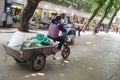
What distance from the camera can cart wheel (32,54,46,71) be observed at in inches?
296

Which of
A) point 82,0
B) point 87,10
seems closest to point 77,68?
point 82,0

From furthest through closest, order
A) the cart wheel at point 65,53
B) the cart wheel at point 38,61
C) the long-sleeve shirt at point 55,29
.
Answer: the cart wheel at point 65,53, the long-sleeve shirt at point 55,29, the cart wheel at point 38,61

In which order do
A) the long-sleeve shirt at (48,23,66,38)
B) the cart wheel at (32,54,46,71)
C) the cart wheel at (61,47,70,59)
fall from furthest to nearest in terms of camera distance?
the cart wheel at (61,47,70,59), the long-sleeve shirt at (48,23,66,38), the cart wheel at (32,54,46,71)

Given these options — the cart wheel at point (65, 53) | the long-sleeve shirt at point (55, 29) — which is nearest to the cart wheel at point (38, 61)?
the long-sleeve shirt at point (55, 29)

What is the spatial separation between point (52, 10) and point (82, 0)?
1185 centimetres

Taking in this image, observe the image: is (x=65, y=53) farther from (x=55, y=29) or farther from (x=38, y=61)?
(x=38, y=61)

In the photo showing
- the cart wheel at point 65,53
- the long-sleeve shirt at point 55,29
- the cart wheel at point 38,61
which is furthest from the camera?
the cart wheel at point 65,53

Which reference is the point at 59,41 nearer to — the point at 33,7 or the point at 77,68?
the point at 77,68

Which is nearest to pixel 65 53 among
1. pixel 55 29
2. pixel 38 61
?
pixel 55 29

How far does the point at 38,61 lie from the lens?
7.67 metres

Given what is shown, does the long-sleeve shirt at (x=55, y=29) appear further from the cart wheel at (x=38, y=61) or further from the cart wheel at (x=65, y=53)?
the cart wheel at (x=38, y=61)

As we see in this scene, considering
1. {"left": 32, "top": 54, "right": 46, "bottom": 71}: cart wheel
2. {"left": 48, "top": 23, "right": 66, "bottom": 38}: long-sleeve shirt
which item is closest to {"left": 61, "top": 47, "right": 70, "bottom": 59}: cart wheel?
{"left": 48, "top": 23, "right": 66, "bottom": 38}: long-sleeve shirt

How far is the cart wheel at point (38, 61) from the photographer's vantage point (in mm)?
7527

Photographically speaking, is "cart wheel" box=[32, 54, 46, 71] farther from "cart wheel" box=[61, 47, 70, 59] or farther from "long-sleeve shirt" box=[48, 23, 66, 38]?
"cart wheel" box=[61, 47, 70, 59]
